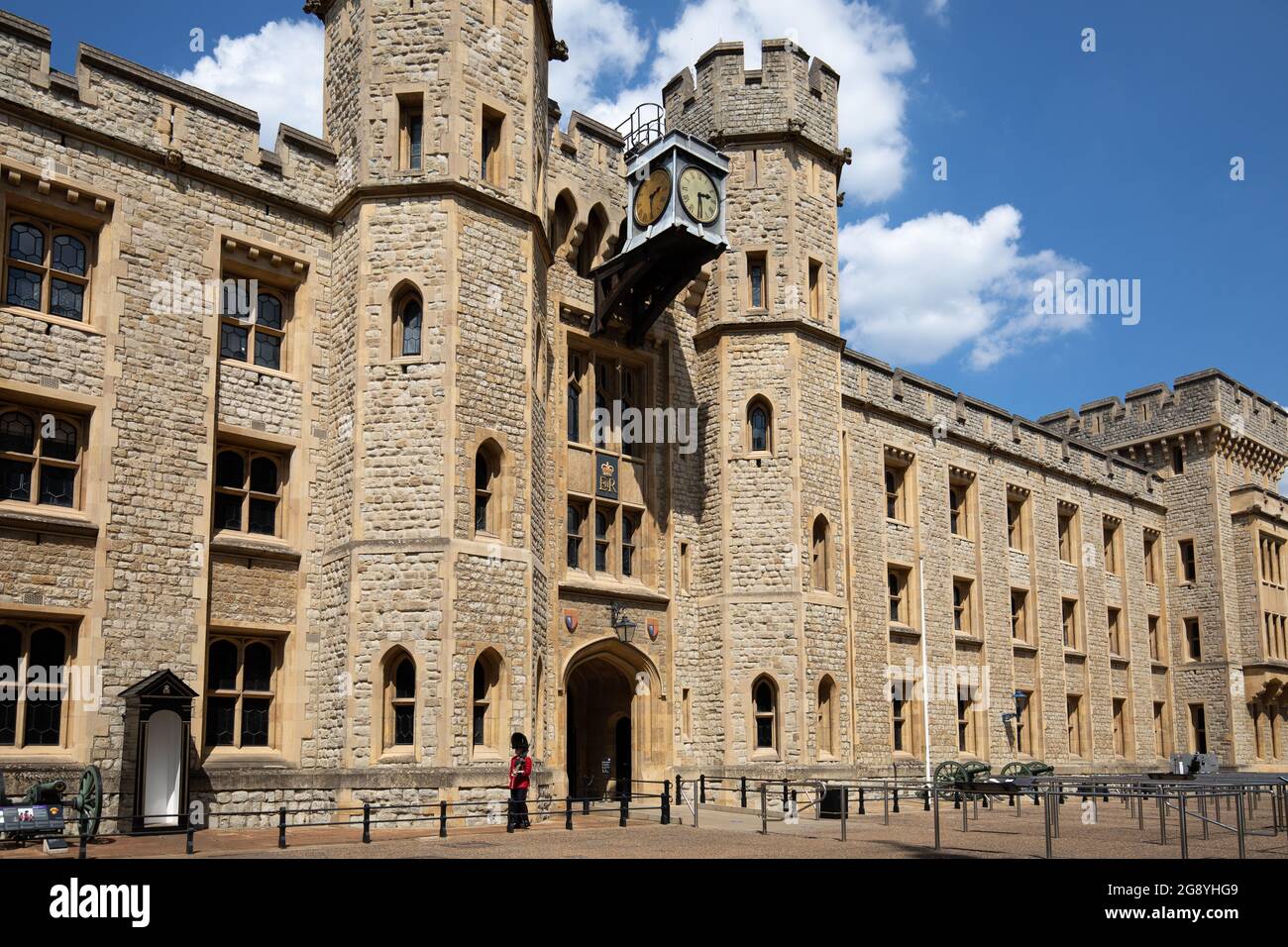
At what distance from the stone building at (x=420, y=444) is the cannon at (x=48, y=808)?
92cm

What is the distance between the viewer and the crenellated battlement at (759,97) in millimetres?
25953

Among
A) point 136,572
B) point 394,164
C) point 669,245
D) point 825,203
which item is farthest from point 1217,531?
point 136,572

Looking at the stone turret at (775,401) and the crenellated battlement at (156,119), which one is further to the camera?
the stone turret at (775,401)

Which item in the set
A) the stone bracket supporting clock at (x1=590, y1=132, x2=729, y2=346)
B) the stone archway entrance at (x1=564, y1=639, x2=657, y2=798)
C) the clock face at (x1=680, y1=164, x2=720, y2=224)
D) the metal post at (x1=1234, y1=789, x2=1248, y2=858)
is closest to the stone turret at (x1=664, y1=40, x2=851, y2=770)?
the stone archway entrance at (x1=564, y1=639, x2=657, y2=798)

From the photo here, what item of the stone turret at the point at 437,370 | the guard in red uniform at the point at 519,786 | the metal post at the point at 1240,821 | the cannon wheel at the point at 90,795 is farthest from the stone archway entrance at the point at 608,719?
the metal post at the point at 1240,821

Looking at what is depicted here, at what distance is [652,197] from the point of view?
2266 cm

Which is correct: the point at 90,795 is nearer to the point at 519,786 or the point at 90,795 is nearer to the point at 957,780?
the point at 519,786

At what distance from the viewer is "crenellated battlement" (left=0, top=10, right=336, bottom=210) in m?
17.4

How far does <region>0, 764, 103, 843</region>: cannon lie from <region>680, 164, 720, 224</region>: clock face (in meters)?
13.6

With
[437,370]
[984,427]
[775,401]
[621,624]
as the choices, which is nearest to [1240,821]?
[621,624]

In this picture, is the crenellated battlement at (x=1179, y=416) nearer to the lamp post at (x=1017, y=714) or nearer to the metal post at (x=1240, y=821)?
the lamp post at (x=1017, y=714)

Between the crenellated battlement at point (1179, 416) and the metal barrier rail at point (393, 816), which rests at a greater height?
the crenellated battlement at point (1179, 416)

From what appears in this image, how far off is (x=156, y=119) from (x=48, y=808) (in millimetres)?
10377

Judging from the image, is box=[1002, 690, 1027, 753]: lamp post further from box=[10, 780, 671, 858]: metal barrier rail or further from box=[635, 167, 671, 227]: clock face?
box=[635, 167, 671, 227]: clock face
